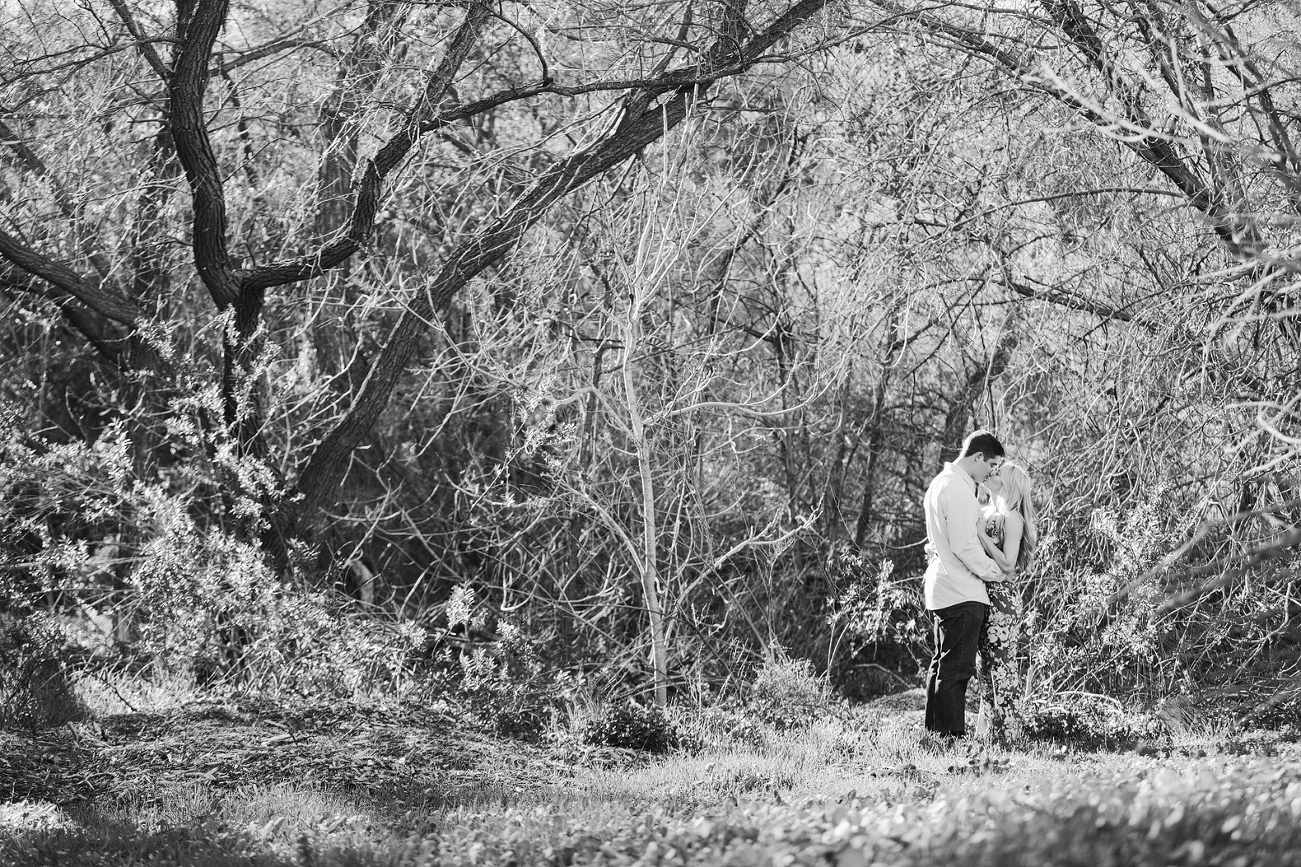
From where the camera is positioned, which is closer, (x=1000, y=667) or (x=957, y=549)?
(x=957, y=549)

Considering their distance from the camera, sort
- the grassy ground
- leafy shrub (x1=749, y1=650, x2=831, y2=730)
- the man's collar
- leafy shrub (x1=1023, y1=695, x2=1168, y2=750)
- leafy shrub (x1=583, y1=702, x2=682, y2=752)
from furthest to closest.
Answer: leafy shrub (x1=749, y1=650, x2=831, y2=730)
leafy shrub (x1=583, y1=702, x2=682, y2=752)
leafy shrub (x1=1023, y1=695, x2=1168, y2=750)
the man's collar
the grassy ground

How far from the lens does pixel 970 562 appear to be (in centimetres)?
657

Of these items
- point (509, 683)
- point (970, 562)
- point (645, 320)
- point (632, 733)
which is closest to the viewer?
point (970, 562)

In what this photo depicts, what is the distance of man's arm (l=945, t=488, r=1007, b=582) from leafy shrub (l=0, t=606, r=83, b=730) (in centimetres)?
537

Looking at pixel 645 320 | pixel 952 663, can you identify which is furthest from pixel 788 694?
pixel 645 320

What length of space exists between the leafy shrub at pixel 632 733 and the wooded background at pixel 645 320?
3.43 feet

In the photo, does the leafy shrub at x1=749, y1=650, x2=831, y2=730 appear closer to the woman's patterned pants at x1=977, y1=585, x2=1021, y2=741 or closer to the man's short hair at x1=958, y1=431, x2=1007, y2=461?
the woman's patterned pants at x1=977, y1=585, x2=1021, y2=741

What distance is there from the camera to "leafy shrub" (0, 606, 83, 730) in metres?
7.63

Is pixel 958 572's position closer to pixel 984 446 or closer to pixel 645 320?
pixel 984 446

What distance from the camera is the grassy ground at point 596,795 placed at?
3.25 metres

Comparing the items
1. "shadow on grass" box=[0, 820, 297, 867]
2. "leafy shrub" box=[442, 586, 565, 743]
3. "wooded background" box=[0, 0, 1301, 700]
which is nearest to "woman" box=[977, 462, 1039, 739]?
"wooded background" box=[0, 0, 1301, 700]

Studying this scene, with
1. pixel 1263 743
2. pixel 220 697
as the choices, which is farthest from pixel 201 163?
pixel 1263 743

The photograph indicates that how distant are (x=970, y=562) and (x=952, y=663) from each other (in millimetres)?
576

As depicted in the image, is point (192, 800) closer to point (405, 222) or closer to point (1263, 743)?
point (1263, 743)
